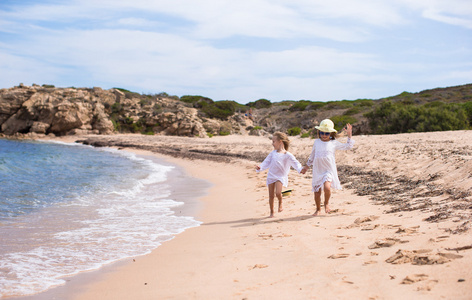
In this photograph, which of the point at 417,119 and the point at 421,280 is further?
the point at 417,119

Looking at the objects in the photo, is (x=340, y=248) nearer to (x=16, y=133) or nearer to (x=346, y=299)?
(x=346, y=299)

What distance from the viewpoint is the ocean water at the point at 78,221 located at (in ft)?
15.3

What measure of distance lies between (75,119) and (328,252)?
4534 centimetres

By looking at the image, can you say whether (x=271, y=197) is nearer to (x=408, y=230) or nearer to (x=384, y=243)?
(x=408, y=230)

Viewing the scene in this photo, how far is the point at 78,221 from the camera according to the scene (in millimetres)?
7254

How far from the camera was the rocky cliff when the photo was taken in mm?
44031

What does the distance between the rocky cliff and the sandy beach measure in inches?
1358

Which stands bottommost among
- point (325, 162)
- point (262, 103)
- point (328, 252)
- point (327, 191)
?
point (328, 252)

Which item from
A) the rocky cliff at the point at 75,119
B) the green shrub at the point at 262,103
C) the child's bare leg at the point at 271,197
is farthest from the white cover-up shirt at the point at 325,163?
the green shrub at the point at 262,103

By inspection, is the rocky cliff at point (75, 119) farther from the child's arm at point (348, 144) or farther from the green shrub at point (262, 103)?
the child's arm at point (348, 144)

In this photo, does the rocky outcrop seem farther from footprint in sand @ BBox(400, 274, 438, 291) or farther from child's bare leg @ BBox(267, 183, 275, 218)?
footprint in sand @ BBox(400, 274, 438, 291)

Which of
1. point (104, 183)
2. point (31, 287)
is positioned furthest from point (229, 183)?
point (31, 287)

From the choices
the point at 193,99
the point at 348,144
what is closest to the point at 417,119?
the point at 348,144

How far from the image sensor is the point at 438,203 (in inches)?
212
